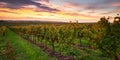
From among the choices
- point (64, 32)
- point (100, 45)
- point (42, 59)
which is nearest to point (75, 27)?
point (64, 32)

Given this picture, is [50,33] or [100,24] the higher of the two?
[100,24]

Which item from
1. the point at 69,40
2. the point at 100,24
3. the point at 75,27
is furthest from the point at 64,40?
the point at 100,24

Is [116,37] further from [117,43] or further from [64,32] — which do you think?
[64,32]

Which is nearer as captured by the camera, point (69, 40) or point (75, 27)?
point (69, 40)

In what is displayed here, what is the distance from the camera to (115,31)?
18.0 metres

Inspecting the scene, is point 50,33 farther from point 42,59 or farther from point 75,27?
point 42,59

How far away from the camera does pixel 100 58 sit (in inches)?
936

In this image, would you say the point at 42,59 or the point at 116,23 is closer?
the point at 116,23

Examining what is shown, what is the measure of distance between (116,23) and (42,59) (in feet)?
32.9

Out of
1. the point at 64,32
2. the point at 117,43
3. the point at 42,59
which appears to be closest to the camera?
the point at 117,43

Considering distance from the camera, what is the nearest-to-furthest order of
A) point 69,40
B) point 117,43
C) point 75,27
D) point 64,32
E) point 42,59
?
1. point 117,43
2. point 42,59
3. point 69,40
4. point 64,32
5. point 75,27

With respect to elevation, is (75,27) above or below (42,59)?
above

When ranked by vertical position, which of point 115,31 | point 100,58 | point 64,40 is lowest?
point 100,58

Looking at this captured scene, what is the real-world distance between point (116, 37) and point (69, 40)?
9533 mm
